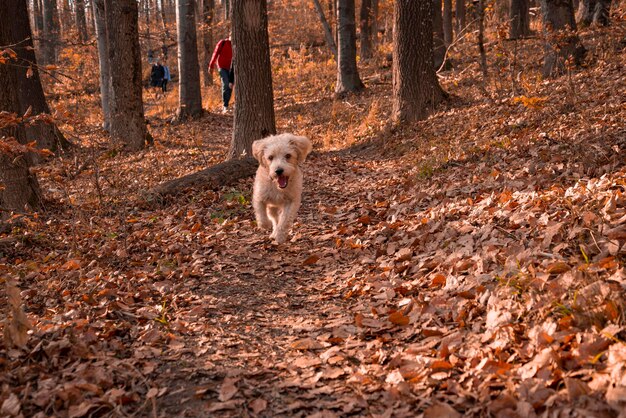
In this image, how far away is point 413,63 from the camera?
9945 mm

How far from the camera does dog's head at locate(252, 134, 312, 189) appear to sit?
5.96 metres

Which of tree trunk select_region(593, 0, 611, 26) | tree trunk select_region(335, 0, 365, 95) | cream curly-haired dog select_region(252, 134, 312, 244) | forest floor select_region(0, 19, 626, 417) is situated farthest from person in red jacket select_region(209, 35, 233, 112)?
tree trunk select_region(593, 0, 611, 26)

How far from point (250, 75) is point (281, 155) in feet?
10.2

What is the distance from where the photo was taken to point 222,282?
4.91 m

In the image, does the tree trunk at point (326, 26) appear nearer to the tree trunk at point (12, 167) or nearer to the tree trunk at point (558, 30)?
the tree trunk at point (558, 30)

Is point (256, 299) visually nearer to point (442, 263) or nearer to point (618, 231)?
point (442, 263)

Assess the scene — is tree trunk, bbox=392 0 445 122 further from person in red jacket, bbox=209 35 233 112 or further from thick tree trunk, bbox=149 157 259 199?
person in red jacket, bbox=209 35 233 112

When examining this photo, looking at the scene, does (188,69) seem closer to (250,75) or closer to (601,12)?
(250,75)

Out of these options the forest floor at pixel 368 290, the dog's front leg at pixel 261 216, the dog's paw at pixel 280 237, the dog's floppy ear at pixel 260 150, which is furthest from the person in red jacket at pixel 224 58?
the dog's paw at pixel 280 237

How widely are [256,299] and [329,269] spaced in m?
0.94

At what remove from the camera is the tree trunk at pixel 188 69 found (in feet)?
49.3

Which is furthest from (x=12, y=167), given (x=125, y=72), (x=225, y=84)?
(x=225, y=84)

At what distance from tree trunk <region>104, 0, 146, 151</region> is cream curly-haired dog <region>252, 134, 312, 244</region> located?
257 inches

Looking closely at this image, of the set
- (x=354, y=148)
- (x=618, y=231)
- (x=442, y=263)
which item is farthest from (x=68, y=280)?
(x=354, y=148)
